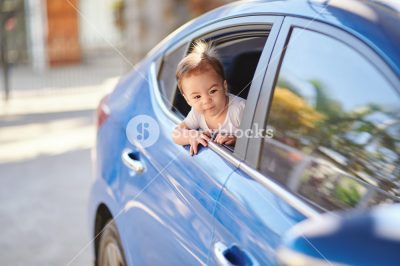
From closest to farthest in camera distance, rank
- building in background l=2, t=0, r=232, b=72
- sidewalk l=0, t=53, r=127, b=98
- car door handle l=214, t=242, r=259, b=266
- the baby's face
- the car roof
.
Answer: the car roof → car door handle l=214, t=242, r=259, b=266 → the baby's face → building in background l=2, t=0, r=232, b=72 → sidewalk l=0, t=53, r=127, b=98

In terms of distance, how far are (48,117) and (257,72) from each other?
6.91m

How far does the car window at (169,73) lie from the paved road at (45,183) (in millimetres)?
830

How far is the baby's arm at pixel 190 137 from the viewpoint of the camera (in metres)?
2.05

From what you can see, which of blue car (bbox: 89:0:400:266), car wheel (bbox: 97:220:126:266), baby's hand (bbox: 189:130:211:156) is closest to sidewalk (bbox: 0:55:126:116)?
car wheel (bbox: 97:220:126:266)

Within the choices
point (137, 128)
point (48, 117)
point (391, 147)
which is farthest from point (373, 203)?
point (48, 117)

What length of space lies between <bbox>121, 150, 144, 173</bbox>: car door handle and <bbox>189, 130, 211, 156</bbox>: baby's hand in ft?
1.34

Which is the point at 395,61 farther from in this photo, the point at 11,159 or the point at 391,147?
the point at 11,159

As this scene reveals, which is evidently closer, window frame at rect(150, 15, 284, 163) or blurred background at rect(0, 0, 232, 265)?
window frame at rect(150, 15, 284, 163)

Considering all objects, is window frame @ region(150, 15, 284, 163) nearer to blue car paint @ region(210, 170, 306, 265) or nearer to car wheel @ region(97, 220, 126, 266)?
blue car paint @ region(210, 170, 306, 265)

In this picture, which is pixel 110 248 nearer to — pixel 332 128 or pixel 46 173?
pixel 332 128

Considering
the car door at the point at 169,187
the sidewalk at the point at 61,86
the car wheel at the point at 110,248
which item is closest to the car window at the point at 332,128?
the car door at the point at 169,187

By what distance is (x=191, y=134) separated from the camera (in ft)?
6.84

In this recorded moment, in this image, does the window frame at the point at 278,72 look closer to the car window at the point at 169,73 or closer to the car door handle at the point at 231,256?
the car door handle at the point at 231,256

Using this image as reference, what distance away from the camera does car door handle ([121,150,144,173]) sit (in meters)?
2.44
